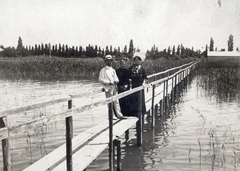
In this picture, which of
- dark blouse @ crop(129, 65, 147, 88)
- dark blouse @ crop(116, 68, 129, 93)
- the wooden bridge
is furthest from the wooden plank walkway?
dark blouse @ crop(129, 65, 147, 88)

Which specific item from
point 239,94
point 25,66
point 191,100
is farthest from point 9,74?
point 239,94

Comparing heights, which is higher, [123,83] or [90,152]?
[123,83]

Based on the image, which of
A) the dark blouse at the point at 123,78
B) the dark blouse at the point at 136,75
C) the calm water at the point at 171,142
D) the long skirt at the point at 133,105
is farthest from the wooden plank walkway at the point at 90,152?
the dark blouse at the point at 136,75

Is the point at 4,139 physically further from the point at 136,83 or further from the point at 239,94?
the point at 239,94

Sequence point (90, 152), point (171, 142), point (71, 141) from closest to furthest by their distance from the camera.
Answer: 1. point (71, 141)
2. point (90, 152)
3. point (171, 142)

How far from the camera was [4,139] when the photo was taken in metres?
3.04

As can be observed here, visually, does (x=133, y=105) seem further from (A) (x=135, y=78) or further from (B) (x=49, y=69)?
(B) (x=49, y=69)

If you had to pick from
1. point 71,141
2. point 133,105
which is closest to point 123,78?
point 133,105

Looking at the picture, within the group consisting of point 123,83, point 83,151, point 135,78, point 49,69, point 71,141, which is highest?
point 49,69

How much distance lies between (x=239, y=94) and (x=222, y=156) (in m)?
11.4

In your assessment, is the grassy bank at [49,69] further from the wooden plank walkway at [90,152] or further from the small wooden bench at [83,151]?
the wooden plank walkway at [90,152]

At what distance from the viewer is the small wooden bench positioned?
4590mm

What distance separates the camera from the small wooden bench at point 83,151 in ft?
15.1

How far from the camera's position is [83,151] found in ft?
17.4
